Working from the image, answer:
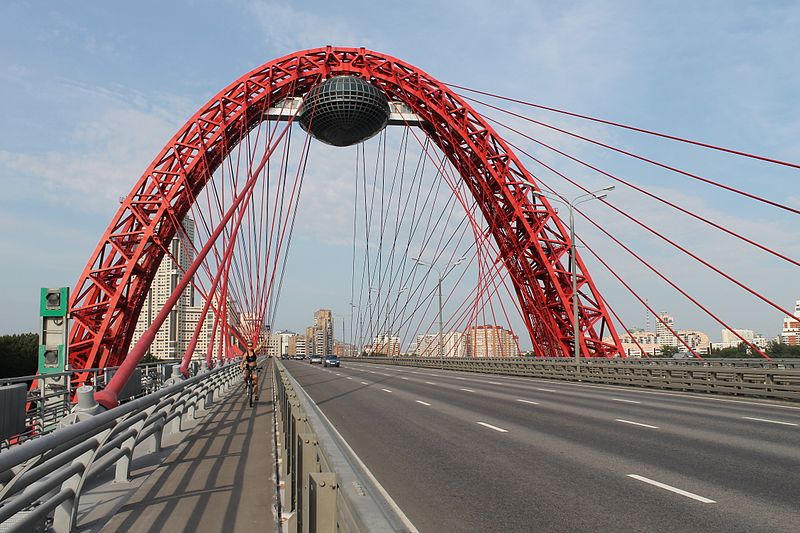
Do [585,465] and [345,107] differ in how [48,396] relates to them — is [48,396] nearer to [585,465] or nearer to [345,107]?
[585,465]

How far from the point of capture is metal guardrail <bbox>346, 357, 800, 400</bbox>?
21.2 meters

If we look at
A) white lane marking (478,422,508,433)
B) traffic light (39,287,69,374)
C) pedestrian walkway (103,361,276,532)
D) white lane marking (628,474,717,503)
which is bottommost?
white lane marking (478,422,508,433)

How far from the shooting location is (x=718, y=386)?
2352 centimetres

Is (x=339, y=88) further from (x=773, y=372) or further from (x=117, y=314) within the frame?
(x=773, y=372)

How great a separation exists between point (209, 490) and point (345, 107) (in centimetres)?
3786

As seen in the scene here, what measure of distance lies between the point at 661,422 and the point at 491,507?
29.0ft

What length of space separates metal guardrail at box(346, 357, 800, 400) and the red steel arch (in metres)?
3.23

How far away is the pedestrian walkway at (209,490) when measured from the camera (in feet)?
20.0

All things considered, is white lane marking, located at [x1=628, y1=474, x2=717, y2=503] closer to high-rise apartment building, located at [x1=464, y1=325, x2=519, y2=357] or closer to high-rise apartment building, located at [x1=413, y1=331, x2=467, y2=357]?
high-rise apartment building, located at [x1=464, y1=325, x2=519, y2=357]

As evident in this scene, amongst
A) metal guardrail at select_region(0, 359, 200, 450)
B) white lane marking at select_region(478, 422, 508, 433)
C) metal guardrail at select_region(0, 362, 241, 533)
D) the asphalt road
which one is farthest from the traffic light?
white lane marking at select_region(478, 422, 508, 433)

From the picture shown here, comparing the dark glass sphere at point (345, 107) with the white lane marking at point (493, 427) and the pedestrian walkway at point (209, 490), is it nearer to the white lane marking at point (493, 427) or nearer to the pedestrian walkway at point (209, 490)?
the white lane marking at point (493, 427)

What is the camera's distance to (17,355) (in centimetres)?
6066

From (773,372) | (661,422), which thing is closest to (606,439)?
(661,422)

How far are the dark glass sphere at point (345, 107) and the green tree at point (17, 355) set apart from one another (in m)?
36.9
